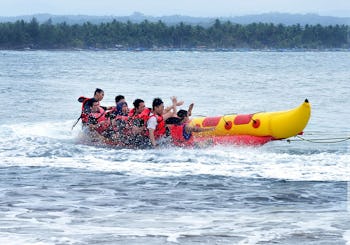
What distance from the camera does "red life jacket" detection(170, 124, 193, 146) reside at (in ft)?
35.4

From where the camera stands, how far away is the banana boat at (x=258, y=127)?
10516 mm

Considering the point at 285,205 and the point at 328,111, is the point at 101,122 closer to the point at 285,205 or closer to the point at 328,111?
the point at 285,205

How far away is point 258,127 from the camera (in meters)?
10.7

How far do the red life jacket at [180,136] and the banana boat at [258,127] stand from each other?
0.11 metres

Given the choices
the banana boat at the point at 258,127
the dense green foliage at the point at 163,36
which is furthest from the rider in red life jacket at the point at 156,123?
the dense green foliage at the point at 163,36

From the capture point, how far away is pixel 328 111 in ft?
63.3

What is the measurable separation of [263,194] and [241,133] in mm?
2817

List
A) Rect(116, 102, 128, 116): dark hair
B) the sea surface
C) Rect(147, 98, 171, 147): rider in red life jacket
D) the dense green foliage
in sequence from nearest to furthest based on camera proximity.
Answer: the sea surface
Rect(147, 98, 171, 147): rider in red life jacket
Rect(116, 102, 128, 116): dark hair
the dense green foliage

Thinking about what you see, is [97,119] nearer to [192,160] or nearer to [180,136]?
[180,136]

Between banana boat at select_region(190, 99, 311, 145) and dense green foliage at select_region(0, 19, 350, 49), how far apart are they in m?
88.4

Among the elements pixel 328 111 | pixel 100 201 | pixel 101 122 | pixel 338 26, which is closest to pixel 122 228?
pixel 100 201

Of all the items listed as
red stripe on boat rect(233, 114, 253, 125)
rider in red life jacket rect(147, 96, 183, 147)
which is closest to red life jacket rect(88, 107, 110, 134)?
rider in red life jacket rect(147, 96, 183, 147)

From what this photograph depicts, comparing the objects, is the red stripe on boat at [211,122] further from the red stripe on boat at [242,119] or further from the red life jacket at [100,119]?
the red life jacket at [100,119]

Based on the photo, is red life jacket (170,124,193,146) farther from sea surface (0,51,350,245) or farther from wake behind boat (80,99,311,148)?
sea surface (0,51,350,245)
